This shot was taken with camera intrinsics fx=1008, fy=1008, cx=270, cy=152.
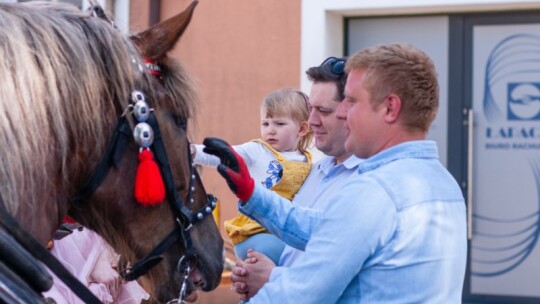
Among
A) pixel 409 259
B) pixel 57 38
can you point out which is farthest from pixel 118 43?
pixel 409 259

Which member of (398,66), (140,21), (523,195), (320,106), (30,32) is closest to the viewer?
(30,32)

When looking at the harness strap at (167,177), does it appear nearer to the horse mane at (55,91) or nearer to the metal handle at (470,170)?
the horse mane at (55,91)

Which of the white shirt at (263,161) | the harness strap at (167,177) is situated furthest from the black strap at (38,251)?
the white shirt at (263,161)

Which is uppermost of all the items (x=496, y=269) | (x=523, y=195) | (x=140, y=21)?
(x=140, y=21)

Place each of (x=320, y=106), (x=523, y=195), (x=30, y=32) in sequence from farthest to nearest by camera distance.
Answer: (x=523, y=195)
(x=320, y=106)
(x=30, y=32)

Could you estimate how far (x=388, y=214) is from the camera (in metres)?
2.50

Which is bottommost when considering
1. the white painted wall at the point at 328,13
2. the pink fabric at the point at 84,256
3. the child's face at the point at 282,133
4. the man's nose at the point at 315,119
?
the pink fabric at the point at 84,256

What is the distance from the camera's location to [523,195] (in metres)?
7.58

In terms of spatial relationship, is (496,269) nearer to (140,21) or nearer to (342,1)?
(342,1)

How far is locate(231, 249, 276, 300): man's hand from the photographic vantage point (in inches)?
125

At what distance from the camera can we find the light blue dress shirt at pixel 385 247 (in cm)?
250

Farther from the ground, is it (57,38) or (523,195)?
(57,38)

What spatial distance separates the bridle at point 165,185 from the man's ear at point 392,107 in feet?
1.81

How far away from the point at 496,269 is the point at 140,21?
3.45 m
